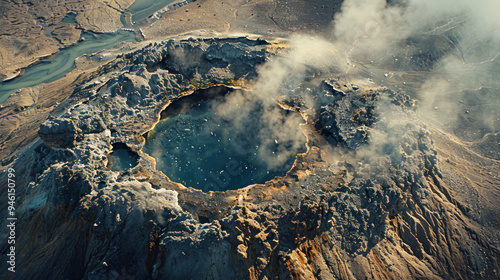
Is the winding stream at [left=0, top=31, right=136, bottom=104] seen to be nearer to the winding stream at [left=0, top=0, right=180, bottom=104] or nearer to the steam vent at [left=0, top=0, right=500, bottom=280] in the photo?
the winding stream at [left=0, top=0, right=180, bottom=104]

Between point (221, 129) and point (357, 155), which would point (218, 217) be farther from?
point (357, 155)

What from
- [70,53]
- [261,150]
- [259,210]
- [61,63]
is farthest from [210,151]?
[70,53]

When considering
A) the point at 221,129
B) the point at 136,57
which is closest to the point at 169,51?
the point at 136,57

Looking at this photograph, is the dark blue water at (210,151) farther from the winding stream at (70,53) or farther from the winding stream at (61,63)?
the winding stream at (70,53)

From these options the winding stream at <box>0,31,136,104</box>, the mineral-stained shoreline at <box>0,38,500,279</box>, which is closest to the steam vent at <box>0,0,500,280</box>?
the mineral-stained shoreline at <box>0,38,500,279</box>

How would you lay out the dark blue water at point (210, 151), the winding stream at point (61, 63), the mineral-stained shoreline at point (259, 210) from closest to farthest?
the mineral-stained shoreline at point (259, 210)
the dark blue water at point (210, 151)
the winding stream at point (61, 63)

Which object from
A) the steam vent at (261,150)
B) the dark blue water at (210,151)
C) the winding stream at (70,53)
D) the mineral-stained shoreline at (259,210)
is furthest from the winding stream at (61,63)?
the dark blue water at (210,151)
